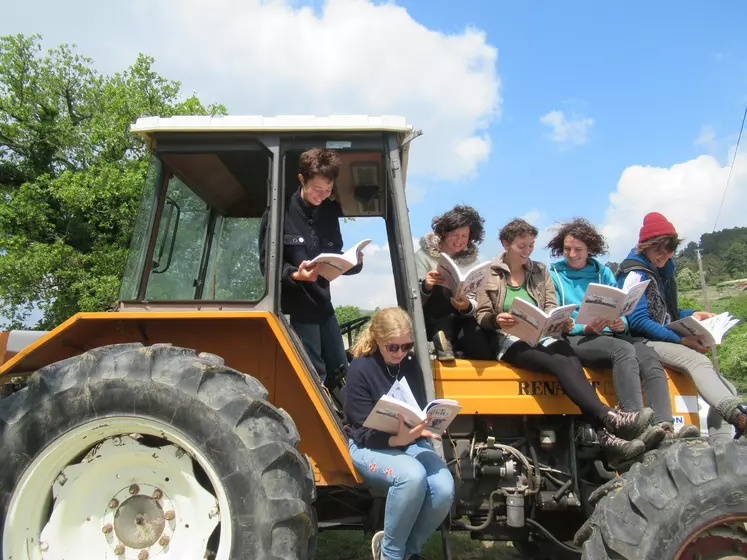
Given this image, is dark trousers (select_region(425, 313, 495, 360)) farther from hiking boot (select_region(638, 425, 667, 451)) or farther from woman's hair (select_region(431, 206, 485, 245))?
hiking boot (select_region(638, 425, 667, 451))

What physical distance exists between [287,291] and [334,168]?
0.74 m

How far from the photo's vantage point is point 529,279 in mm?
3811

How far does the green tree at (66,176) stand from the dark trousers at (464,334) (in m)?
16.7

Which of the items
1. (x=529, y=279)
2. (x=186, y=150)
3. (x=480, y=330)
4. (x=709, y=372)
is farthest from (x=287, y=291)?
(x=709, y=372)

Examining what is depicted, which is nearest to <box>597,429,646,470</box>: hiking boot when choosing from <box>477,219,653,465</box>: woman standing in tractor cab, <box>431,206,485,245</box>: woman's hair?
<box>477,219,653,465</box>: woman standing in tractor cab

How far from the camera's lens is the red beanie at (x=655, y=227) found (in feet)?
12.3

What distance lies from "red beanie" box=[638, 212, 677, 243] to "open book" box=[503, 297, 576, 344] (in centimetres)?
86

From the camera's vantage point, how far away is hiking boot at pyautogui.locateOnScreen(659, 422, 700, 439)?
322cm

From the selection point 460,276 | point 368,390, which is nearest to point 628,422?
point 460,276

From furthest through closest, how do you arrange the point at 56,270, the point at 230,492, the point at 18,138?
the point at 18,138
the point at 56,270
the point at 230,492

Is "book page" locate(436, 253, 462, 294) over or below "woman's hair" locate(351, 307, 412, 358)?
over

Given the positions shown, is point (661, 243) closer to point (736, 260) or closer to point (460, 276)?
point (460, 276)

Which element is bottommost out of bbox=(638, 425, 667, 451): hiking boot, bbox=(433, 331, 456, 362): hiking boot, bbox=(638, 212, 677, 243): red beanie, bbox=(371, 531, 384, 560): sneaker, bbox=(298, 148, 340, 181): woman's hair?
bbox=(371, 531, 384, 560): sneaker

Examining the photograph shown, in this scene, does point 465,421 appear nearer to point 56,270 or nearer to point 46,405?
point 46,405
